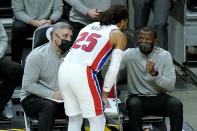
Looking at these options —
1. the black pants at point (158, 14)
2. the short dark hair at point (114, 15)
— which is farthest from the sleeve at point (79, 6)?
the short dark hair at point (114, 15)

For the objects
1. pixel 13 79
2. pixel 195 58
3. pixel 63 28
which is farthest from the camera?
pixel 195 58

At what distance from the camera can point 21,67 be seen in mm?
7551

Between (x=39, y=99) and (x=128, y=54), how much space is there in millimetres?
1119

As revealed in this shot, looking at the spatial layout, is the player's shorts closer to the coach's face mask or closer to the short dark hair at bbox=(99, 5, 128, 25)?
the short dark hair at bbox=(99, 5, 128, 25)

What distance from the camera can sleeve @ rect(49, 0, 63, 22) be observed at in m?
8.35

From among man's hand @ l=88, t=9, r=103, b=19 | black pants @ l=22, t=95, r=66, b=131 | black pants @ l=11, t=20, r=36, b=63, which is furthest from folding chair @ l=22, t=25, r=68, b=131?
black pants @ l=11, t=20, r=36, b=63

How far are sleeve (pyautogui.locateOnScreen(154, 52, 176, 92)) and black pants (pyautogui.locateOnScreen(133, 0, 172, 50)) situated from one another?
1.40 meters

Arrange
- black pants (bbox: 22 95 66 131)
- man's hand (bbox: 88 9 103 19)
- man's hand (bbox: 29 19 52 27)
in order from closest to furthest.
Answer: black pants (bbox: 22 95 66 131)
man's hand (bbox: 88 9 103 19)
man's hand (bbox: 29 19 52 27)

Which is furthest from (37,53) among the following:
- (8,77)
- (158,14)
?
(158,14)

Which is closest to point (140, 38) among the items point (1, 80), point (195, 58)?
point (1, 80)

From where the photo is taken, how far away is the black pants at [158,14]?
27.2 feet

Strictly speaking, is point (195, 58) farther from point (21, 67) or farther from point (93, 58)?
point (93, 58)

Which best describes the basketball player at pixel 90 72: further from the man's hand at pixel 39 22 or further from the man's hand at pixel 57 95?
the man's hand at pixel 39 22

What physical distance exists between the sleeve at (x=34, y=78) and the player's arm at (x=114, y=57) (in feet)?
2.80
